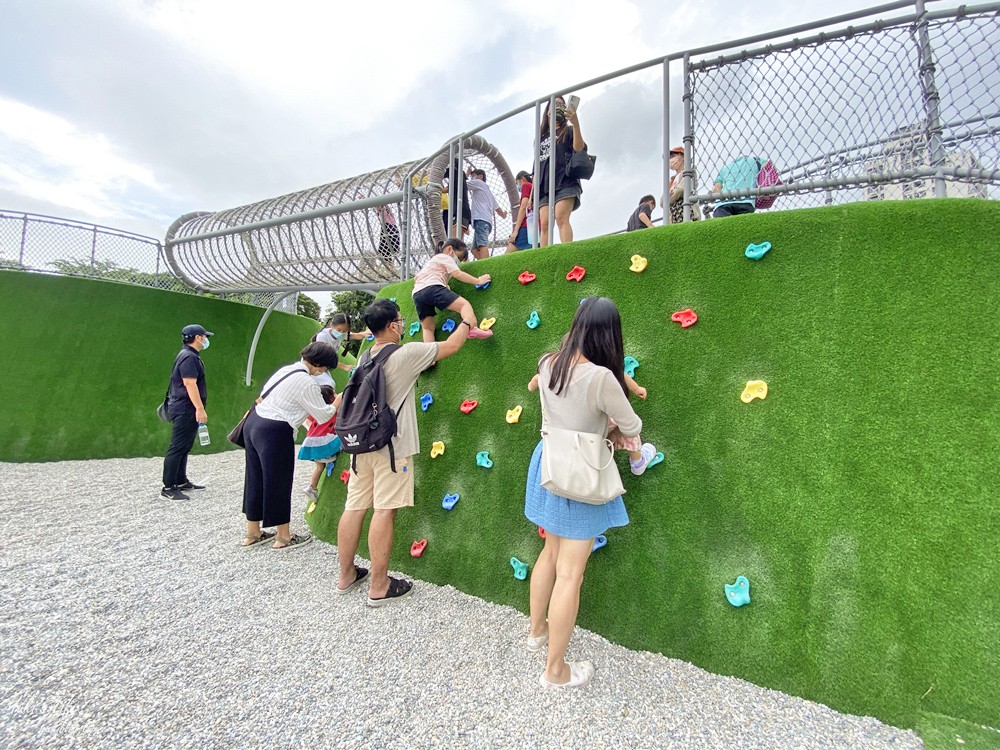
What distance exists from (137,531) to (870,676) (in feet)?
19.7

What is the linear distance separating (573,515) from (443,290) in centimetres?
234

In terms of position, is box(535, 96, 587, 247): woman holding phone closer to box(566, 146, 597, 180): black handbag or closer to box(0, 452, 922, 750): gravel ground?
box(566, 146, 597, 180): black handbag

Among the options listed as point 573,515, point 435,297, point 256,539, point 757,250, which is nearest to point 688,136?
point 757,250

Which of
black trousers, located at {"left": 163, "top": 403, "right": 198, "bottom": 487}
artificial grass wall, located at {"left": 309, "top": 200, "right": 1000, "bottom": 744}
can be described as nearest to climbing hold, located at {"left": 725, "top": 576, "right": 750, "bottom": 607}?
artificial grass wall, located at {"left": 309, "top": 200, "right": 1000, "bottom": 744}

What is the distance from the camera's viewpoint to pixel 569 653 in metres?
2.71

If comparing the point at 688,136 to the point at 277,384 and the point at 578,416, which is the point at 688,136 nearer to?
the point at 578,416

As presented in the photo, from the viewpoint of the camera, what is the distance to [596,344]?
2.30 m

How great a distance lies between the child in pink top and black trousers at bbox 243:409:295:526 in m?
1.53

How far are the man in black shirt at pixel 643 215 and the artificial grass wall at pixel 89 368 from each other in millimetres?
9179

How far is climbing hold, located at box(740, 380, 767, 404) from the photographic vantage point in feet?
9.03

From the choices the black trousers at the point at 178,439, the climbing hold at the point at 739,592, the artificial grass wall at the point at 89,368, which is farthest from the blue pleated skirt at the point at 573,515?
the artificial grass wall at the point at 89,368

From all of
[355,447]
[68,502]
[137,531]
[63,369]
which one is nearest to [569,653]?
[355,447]

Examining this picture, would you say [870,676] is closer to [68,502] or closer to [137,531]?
[137,531]

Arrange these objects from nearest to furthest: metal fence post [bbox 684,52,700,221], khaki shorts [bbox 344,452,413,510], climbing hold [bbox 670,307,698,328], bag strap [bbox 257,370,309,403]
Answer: climbing hold [bbox 670,307,698,328] → khaki shorts [bbox 344,452,413,510] → metal fence post [bbox 684,52,700,221] → bag strap [bbox 257,370,309,403]
